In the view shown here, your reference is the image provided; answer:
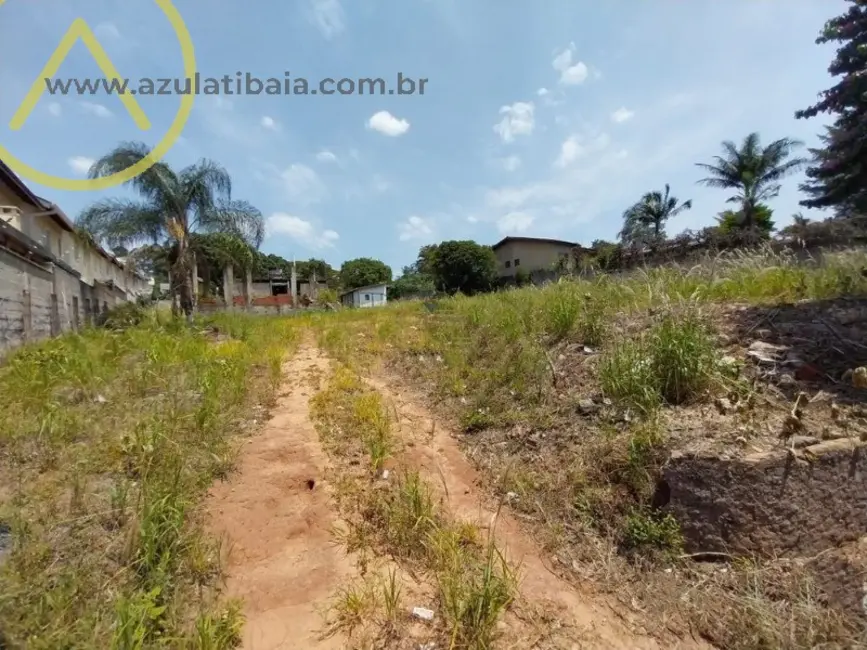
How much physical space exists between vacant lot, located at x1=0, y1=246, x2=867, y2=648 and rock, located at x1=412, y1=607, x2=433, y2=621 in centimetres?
3

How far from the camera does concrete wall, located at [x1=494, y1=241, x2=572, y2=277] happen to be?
25.6 m

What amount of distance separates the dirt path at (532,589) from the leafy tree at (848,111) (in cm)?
1204

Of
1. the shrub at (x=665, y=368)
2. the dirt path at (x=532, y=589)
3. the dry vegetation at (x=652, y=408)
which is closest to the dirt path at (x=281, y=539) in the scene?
the dirt path at (x=532, y=589)

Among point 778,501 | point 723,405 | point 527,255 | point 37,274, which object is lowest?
point 778,501

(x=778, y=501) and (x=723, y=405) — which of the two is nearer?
(x=778, y=501)

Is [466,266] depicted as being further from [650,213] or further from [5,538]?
[5,538]

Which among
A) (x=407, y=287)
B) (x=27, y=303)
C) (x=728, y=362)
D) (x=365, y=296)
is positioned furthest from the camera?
(x=407, y=287)

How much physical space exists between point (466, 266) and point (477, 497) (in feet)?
68.0

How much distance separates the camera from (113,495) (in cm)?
209

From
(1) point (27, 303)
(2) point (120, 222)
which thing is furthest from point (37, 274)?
(2) point (120, 222)

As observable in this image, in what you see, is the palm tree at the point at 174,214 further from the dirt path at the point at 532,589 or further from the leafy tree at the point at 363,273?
the leafy tree at the point at 363,273

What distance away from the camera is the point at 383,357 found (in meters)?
5.64

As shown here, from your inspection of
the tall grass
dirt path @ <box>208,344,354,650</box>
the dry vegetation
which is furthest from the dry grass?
the tall grass

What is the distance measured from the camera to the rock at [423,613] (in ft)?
5.49
